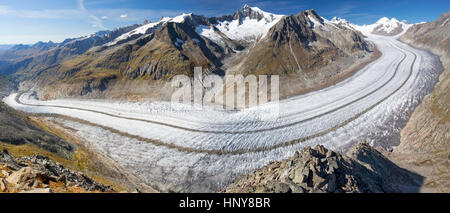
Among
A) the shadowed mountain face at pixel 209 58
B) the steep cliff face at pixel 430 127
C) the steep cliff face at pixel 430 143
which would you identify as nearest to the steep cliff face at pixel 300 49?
the shadowed mountain face at pixel 209 58

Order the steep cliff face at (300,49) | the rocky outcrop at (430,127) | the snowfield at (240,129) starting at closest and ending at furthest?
the rocky outcrop at (430,127), the snowfield at (240,129), the steep cliff face at (300,49)

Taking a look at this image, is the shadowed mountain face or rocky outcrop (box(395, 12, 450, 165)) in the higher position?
the shadowed mountain face

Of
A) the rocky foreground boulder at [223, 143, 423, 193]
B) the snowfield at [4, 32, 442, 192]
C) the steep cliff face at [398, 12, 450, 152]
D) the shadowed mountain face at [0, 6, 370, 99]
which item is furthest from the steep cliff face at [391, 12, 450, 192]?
the shadowed mountain face at [0, 6, 370, 99]

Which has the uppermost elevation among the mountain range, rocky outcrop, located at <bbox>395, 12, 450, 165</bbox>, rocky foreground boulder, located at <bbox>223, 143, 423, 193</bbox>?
the mountain range

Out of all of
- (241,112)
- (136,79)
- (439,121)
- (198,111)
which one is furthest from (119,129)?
(439,121)

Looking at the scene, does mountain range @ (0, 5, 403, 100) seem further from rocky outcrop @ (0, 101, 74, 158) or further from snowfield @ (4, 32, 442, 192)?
rocky outcrop @ (0, 101, 74, 158)

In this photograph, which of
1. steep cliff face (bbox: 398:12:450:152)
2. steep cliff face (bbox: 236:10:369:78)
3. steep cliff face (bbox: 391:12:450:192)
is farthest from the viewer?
steep cliff face (bbox: 236:10:369:78)

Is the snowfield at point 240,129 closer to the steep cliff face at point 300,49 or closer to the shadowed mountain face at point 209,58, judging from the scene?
the steep cliff face at point 300,49
